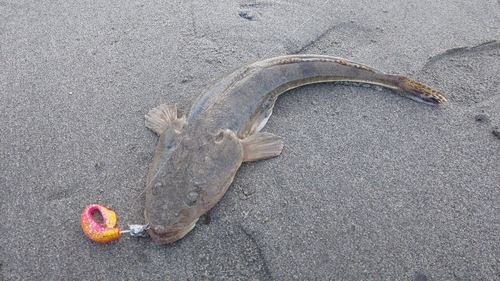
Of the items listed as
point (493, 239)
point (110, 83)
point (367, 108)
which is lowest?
point (493, 239)

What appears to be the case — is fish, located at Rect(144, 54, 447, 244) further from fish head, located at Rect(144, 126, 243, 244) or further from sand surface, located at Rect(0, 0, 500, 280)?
sand surface, located at Rect(0, 0, 500, 280)

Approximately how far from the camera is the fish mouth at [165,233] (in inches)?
104

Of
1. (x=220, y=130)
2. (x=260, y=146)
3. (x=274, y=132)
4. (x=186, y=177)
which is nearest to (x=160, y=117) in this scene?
(x=220, y=130)

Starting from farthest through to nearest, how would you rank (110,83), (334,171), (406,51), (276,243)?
(406,51)
(110,83)
(334,171)
(276,243)

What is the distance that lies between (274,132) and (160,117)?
1.12m

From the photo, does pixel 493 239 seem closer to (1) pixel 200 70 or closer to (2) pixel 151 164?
(2) pixel 151 164

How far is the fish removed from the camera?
274 cm

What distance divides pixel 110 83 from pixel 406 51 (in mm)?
3449

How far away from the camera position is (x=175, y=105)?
3508mm

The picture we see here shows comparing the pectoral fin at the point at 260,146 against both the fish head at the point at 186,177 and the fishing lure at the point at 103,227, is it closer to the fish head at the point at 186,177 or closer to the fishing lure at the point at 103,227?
the fish head at the point at 186,177

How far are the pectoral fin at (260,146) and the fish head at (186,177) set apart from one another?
3.5 inches

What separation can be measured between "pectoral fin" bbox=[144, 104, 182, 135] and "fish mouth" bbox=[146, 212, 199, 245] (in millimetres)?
985

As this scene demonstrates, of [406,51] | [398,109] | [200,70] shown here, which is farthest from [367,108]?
[200,70]

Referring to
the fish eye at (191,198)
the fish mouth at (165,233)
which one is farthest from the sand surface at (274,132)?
the fish eye at (191,198)
